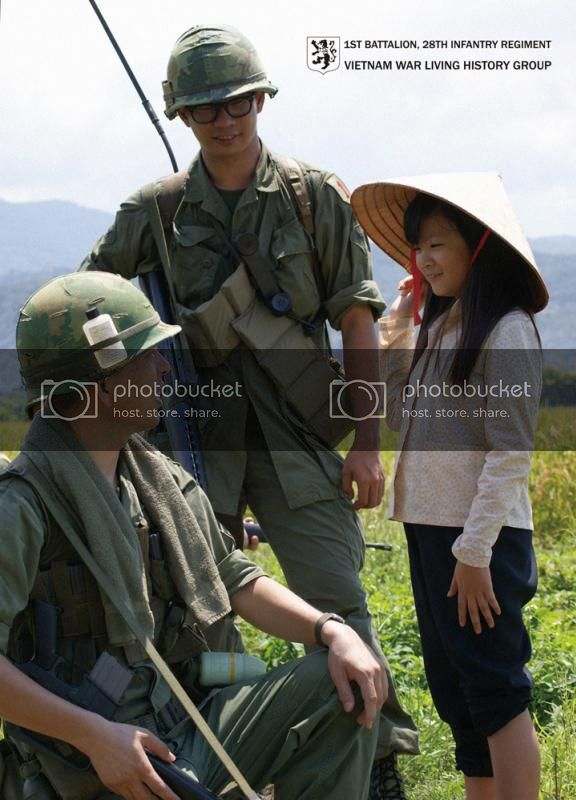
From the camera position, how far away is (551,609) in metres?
6.66

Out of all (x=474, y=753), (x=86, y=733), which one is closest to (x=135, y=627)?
(x=86, y=733)

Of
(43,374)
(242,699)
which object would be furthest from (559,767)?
(43,374)

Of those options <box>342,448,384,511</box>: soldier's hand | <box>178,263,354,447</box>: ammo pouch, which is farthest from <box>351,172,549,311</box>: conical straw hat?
<box>342,448,384,511</box>: soldier's hand

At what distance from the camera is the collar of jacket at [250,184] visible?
507 centimetres

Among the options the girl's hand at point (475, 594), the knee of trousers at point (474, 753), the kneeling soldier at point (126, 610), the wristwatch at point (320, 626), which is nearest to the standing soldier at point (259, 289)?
the knee of trousers at point (474, 753)

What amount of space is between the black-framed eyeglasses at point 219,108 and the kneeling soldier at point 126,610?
145cm

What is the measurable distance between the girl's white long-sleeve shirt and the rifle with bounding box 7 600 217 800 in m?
1.09

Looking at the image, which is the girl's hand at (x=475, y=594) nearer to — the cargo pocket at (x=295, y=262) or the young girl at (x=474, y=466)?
the young girl at (x=474, y=466)

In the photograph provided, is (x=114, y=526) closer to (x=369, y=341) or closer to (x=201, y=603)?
(x=201, y=603)

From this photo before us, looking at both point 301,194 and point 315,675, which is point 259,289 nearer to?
point 301,194

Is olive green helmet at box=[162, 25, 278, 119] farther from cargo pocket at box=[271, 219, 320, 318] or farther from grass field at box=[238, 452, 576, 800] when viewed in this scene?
grass field at box=[238, 452, 576, 800]

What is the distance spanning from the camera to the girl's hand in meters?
3.88

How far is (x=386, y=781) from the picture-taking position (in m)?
4.76

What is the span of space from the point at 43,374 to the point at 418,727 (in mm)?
2340
